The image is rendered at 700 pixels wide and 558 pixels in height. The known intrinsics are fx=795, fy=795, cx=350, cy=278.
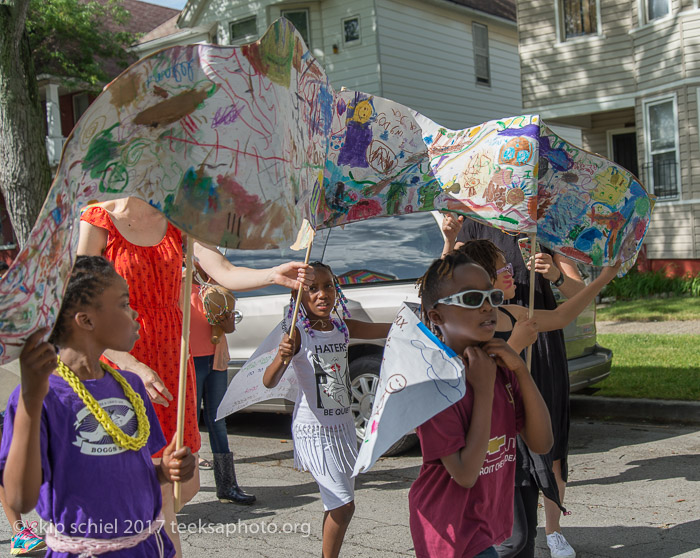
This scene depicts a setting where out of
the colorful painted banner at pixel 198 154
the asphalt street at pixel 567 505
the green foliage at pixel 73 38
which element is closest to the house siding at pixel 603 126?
the green foliage at pixel 73 38

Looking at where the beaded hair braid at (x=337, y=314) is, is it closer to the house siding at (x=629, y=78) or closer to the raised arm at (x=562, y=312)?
the raised arm at (x=562, y=312)

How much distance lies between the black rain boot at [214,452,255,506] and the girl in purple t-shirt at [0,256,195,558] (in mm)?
3000

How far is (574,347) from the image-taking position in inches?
273

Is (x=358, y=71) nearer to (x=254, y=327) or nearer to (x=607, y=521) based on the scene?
(x=254, y=327)

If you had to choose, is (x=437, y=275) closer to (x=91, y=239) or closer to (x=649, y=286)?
(x=91, y=239)

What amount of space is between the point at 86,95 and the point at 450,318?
27883mm

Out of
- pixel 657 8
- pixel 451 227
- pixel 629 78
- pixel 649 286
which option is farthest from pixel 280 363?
pixel 629 78

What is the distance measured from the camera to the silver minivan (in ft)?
21.9

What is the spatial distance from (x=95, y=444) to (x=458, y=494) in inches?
47.8

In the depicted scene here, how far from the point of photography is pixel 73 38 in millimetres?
21484

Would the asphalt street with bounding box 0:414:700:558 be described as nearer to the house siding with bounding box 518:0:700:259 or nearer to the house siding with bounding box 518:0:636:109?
the house siding with bounding box 518:0:700:259

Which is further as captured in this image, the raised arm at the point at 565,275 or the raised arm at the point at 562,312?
the raised arm at the point at 565,275

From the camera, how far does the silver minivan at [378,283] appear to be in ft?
21.9

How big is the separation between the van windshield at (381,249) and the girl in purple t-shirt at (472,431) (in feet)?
12.1
